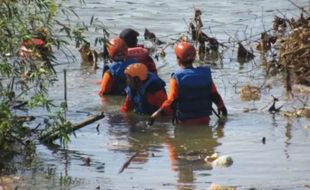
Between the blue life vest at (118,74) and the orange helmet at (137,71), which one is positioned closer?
the orange helmet at (137,71)

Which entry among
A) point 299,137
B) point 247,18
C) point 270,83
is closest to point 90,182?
point 299,137

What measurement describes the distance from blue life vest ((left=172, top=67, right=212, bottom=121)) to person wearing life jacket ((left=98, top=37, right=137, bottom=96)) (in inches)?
65.5

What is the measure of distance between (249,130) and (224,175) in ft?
8.68

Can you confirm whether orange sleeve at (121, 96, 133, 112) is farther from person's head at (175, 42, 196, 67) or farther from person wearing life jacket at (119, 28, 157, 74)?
person's head at (175, 42, 196, 67)

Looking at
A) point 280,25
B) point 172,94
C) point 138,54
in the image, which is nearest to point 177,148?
point 172,94

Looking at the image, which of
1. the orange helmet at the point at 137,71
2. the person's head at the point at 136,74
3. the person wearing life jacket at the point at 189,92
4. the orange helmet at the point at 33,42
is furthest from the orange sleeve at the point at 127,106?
the orange helmet at the point at 33,42

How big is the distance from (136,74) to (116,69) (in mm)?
1100

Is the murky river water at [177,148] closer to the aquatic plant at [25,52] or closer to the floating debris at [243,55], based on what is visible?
the floating debris at [243,55]

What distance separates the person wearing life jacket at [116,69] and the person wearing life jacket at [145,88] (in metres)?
0.75

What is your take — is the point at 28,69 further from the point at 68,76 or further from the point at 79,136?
the point at 68,76

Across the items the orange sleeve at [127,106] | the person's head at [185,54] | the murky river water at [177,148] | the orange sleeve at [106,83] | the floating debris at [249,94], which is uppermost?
the person's head at [185,54]

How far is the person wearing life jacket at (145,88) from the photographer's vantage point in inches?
485

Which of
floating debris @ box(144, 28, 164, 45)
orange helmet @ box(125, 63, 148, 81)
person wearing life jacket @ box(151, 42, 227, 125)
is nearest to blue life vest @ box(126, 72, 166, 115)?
orange helmet @ box(125, 63, 148, 81)

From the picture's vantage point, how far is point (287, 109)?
42.6ft
